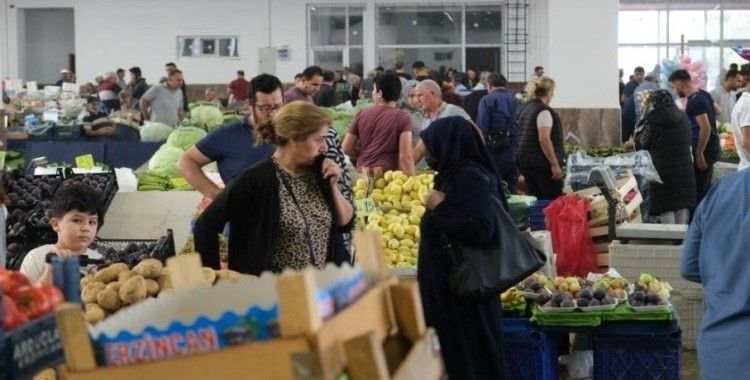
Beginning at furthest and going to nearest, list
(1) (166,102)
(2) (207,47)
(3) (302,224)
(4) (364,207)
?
1. (2) (207,47)
2. (1) (166,102)
3. (4) (364,207)
4. (3) (302,224)

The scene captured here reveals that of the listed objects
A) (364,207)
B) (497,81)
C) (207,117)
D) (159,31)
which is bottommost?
(364,207)

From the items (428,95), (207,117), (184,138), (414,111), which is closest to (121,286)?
(428,95)

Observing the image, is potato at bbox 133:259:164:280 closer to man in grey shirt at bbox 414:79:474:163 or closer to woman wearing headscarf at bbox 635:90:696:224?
man in grey shirt at bbox 414:79:474:163

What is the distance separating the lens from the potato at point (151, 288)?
4.35 metres

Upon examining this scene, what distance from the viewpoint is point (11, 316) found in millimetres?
2438

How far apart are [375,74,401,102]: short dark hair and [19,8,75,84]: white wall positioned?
19.4 meters

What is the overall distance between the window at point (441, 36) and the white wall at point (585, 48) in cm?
817

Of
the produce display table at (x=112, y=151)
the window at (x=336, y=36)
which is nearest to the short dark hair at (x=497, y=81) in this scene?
the produce display table at (x=112, y=151)

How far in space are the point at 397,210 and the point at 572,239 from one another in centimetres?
109

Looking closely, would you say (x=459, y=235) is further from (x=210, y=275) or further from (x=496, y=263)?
(x=210, y=275)

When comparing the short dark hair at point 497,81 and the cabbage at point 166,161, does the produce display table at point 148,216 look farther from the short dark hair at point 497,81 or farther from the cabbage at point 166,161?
the short dark hair at point 497,81

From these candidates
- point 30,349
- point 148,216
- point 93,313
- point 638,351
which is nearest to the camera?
point 30,349

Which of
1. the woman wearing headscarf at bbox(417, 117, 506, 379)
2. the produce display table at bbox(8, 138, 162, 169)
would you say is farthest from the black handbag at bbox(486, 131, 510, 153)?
the woman wearing headscarf at bbox(417, 117, 506, 379)

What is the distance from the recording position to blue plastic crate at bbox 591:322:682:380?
235 inches
